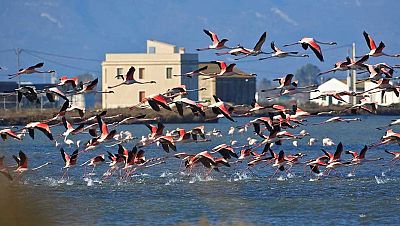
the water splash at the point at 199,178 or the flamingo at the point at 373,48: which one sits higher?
the flamingo at the point at 373,48

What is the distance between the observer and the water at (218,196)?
90.8ft

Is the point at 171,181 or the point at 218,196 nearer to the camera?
the point at 218,196

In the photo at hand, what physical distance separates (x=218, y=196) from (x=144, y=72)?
6984 centimetres

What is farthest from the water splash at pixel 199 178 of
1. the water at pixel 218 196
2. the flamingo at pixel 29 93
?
the flamingo at pixel 29 93

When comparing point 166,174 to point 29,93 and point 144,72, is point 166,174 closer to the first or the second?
point 29,93

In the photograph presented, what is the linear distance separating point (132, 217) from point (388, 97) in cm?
8859

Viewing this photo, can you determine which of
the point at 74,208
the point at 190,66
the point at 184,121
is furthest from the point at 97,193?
the point at 190,66

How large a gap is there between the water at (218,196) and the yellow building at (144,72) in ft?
186

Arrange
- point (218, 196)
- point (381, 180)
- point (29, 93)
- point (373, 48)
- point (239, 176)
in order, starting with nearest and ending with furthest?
point (29, 93), point (373, 48), point (218, 196), point (381, 180), point (239, 176)

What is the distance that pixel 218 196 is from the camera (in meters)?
32.0

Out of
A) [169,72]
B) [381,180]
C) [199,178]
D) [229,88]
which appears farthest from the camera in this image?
[229,88]

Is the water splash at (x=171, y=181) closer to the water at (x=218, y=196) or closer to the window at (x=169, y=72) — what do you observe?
the water at (x=218, y=196)

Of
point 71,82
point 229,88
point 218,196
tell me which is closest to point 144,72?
point 229,88

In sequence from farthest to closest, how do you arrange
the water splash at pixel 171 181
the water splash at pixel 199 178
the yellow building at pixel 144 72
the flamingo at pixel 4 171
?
the yellow building at pixel 144 72 → the water splash at pixel 199 178 → the water splash at pixel 171 181 → the flamingo at pixel 4 171
